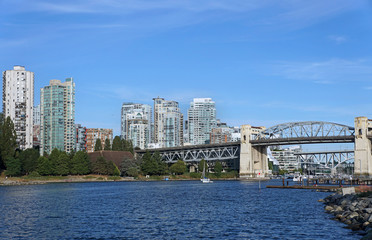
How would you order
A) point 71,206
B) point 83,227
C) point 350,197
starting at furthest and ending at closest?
point 71,206 → point 350,197 → point 83,227

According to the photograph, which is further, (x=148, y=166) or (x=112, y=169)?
(x=148, y=166)

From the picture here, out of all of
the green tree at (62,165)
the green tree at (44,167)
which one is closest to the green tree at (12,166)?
the green tree at (44,167)

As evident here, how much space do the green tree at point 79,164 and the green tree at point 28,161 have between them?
11808mm

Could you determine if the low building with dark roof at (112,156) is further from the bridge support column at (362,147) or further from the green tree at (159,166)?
the bridge support column at (362,147)

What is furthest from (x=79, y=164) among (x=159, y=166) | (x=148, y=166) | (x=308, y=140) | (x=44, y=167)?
(x=308, y=140)

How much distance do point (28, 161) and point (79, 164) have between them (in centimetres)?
1714

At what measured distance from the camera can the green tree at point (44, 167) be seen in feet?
500

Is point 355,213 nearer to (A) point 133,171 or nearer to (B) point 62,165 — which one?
(B) point 62,165

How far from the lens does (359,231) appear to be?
4212 centimetres

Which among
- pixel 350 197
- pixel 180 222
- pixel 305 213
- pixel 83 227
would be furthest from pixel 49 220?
pixel 350 197

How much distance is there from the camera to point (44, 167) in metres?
152

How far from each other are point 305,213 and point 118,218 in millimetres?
21801

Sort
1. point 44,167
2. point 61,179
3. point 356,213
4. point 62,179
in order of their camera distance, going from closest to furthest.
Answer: point 356,213 → point 61,179 → point 62,179 → point 44,167

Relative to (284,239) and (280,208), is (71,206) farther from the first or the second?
(284,239)
